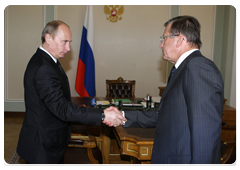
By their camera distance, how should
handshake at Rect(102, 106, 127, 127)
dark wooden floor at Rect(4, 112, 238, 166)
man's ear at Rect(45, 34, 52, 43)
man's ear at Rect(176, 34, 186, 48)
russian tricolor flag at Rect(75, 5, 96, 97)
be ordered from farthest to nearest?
1. russian tricolor flag at Rect(75, 5, 96, 97)
2. dark wooden floor at Rect(4, 112, 238, 166)
3. handshake at Rect(102, 106, 127, 127)
4. man's ear at Rect(45, 34, 52, 43)
5. man's ear at Rect(176, 34, 186, 48)

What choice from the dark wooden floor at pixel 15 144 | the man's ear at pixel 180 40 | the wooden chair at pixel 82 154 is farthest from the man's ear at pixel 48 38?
the dark wooden floor at pixel 15 144

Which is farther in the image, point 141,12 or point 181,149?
point 141,12

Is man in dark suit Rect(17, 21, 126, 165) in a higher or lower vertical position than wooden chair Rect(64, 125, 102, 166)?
higher

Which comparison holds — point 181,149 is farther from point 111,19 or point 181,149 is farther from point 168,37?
point 111,19

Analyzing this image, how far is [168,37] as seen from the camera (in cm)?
145

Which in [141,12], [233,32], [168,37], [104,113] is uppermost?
[141,12]

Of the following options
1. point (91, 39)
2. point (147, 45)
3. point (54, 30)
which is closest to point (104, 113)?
point (54, 30)

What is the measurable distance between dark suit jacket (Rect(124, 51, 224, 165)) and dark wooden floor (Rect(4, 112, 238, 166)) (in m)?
1.34

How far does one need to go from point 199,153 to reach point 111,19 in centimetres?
465

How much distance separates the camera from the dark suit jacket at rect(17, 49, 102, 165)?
5.43 ft

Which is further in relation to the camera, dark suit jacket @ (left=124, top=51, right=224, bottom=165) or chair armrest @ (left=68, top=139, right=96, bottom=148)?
chair armrest @ (left=68, top=139, right=96, bottom=148)

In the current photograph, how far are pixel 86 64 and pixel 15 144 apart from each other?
2085 millimetres

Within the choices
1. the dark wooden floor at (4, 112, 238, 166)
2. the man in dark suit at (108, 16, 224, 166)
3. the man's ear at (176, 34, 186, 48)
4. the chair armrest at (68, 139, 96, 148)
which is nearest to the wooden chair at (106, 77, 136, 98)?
the dark wooden floor at (4, 112, 238, 166)

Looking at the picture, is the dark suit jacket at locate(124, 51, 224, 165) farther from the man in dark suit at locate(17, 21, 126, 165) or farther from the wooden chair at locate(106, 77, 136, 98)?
the wooden chair at locate(106, 77, 136, 98)
